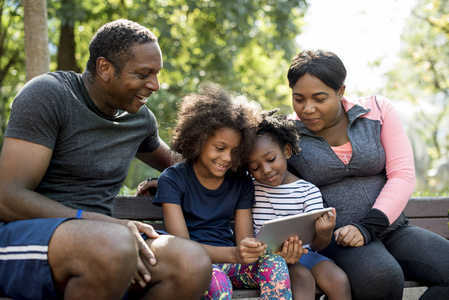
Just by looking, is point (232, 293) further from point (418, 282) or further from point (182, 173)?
point (418, 282)

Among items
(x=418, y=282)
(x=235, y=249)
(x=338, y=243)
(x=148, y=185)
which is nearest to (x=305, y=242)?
(x=338, y=243)

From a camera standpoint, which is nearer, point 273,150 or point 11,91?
point 273,150

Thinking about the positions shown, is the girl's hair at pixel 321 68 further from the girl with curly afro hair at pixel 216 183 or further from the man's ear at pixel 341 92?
the girl with curly afro hair at pixel 216 183

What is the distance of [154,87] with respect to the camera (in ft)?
9.12

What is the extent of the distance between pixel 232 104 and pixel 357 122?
3.03 feet

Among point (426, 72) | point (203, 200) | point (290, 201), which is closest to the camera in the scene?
point (203, 200)

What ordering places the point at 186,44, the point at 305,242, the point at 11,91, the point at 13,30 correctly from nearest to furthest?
the point at 305,242 < the point at 13,30 < the point at 186,44 < the point at 11,91

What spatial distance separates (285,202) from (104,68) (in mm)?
1415

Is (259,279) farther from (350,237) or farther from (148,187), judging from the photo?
(148,187)

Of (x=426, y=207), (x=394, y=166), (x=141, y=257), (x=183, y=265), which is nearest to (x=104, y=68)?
(x=141, y=257)

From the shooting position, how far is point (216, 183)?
303cm

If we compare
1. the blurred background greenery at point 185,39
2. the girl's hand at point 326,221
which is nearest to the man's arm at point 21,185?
the girl's hand at point 326,221

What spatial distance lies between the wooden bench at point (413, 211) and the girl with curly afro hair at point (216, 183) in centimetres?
50

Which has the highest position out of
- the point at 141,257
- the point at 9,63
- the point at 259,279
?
the point at 141,257
